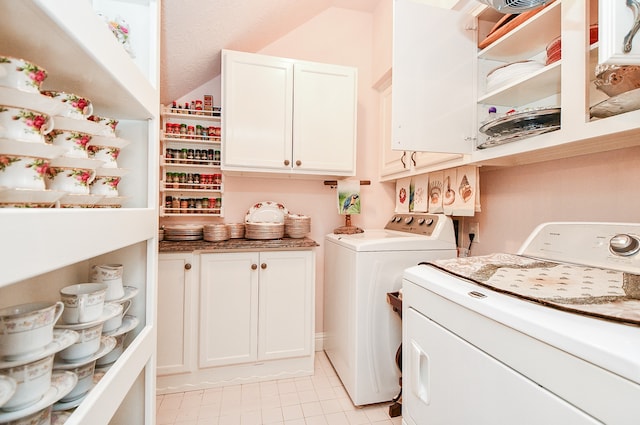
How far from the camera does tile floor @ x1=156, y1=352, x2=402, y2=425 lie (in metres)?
1.66

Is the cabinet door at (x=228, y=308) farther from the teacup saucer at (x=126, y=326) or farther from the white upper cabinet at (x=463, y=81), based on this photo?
the white upper cabinet at (x=463, y=81)

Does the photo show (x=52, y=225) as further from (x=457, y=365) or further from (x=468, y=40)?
(x=468, y=40)

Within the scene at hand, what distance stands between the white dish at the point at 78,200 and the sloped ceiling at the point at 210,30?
1.38 meters

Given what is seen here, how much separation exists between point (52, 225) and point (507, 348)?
963 mm

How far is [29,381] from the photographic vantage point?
0.57 meters

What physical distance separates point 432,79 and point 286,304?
1.68 meters

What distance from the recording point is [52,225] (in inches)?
19.0

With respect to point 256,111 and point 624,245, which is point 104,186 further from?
point 624,245

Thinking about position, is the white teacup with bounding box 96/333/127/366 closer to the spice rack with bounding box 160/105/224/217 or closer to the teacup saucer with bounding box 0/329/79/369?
the teacup saucer with bounding box 0/329/79/369

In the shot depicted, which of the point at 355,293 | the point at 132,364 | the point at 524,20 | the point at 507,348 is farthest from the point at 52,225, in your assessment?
the point at 524,20

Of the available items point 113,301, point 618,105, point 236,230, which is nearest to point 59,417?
point 113,301

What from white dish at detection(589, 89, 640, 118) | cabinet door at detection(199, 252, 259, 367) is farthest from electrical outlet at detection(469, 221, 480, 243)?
cabinet door at detection(199, 252, 259, 367)

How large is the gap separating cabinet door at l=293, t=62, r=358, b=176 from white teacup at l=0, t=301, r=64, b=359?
1687mm

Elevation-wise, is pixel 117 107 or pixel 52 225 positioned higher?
pixel 117 107
